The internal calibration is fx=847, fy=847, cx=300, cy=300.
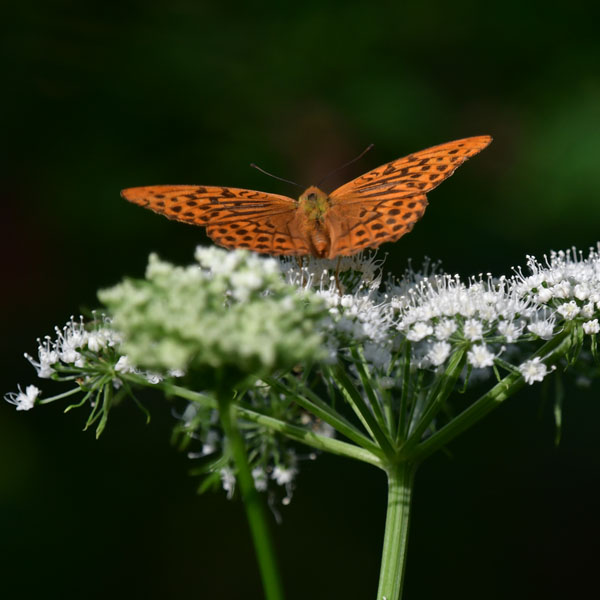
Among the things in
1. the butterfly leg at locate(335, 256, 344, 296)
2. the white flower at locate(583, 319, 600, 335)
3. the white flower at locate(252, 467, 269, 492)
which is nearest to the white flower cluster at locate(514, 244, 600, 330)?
the white flower at locate(583, 319, 600, 335)

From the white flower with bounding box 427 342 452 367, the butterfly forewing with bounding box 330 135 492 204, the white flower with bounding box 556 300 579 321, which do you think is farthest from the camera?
the butterfly forewing with bounding box 330 135 492 204

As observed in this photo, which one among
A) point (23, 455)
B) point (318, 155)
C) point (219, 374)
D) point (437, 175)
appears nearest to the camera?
point (219, 374)

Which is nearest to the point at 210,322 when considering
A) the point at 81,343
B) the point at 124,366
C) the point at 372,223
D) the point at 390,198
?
the point at 124,366

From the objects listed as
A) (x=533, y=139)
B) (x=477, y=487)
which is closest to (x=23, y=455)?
(x=477, y=487)

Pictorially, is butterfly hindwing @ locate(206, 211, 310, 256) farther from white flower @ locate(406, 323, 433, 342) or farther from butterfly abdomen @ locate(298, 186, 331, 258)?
white flower @ locate(406, 323, 433, 342)

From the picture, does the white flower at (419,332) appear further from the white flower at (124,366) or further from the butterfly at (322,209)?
the white flower at (124,366)

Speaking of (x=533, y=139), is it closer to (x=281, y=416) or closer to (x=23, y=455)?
(x=281, y=416)

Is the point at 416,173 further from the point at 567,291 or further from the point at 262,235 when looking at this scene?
the point at 567,291
